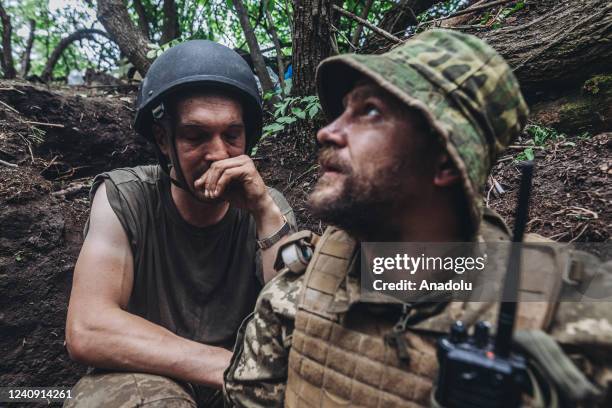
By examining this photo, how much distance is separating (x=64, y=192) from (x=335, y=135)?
10.7 ft

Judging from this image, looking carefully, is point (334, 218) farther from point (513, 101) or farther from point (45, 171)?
point (45, 171)

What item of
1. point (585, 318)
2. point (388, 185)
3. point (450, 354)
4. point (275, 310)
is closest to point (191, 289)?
point (275, 310)

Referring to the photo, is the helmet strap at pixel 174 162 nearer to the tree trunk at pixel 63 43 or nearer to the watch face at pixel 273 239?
the watch face at pixel 273 239

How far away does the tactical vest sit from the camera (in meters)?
1.40

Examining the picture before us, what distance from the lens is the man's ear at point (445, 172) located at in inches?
61.7

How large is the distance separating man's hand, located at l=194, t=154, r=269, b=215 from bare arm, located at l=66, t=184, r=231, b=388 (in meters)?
0.65

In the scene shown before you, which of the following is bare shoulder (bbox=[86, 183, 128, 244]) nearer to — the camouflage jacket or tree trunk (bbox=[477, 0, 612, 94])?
the camouflage jacket

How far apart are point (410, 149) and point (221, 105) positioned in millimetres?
1471

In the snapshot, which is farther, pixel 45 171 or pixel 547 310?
pixel 45 171

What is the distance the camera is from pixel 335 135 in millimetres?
1686

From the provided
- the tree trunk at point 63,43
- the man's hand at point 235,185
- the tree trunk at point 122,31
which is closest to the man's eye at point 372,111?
the man's hand at point 235,185

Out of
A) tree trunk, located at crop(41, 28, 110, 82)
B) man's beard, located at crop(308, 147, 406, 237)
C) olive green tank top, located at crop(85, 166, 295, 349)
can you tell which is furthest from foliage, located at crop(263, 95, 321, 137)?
tree trunk, located at crop(41, 28, 110, 82)

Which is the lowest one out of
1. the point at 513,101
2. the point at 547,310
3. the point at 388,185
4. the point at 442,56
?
the point at 547,310

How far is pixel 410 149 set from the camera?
5.17 ft
